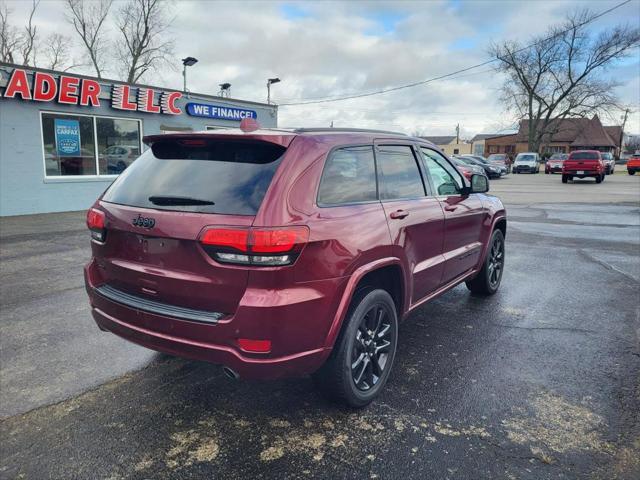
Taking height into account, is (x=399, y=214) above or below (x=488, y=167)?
below

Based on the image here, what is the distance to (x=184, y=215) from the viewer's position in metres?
2.65

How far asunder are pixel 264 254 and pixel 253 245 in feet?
0.24

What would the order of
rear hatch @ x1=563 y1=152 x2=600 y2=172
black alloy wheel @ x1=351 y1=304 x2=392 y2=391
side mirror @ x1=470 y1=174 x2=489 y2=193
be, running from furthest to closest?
1. rear hatch @ x1=563 y1=152 x2=600 y2=172
2. side mirror @ x1=470 y1=174 x2=489 y2=193
3. black alloy wheel @ x1=351 y1=304 x2=392 y2=391

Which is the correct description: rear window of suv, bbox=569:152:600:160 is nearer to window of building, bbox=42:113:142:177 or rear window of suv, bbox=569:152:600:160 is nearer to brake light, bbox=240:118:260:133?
window of building, bbox=42:113:142:177

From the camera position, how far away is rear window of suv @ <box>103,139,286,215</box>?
263 centimetres

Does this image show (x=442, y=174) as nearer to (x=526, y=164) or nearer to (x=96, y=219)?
(x=96, y=219)

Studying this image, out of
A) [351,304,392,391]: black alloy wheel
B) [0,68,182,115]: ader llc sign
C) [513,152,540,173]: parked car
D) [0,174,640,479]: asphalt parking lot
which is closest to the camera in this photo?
[0,174,640,479]: asphalt parking lot

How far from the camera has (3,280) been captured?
619cm

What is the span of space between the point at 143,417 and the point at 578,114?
6074 cm

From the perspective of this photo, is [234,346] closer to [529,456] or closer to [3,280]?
→ [529,456]

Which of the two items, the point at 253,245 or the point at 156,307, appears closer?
the point at 253,245

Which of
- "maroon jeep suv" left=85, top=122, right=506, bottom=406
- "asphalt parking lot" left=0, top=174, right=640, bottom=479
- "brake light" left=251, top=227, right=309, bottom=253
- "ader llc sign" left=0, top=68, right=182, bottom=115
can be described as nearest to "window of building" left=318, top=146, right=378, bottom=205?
"maroon jeep suv" left=85, top=122, right=506, bottom=406

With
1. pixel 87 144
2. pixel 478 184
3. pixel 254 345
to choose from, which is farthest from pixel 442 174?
pixel 87 144

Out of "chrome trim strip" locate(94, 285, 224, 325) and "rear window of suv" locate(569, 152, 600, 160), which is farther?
"rear window of suv" locate(569, 152, 600, 160)
